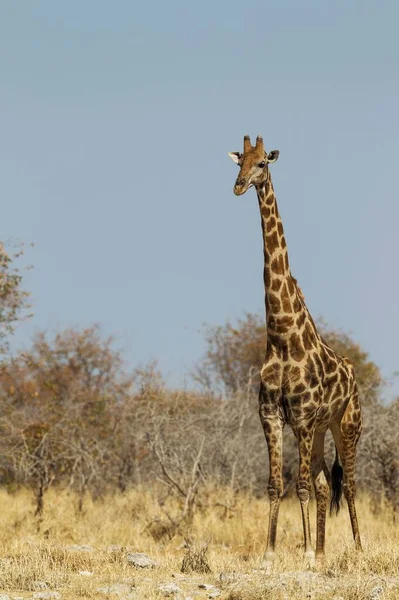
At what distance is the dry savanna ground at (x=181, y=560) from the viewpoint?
766cm

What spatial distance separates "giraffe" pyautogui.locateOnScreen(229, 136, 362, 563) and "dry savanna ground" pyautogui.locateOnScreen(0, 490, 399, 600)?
25.6 inches

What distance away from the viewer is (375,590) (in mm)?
7539

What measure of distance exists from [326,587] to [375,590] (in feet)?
1.42

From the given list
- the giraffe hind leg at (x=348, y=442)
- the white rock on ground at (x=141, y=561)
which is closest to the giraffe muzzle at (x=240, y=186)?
the giraffe hind leg at (x=348, y=442)

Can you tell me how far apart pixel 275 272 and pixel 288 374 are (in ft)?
3.55

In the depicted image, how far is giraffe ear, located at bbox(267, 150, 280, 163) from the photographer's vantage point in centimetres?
1012

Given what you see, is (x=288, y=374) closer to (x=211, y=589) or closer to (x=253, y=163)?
(x=253, y=163)

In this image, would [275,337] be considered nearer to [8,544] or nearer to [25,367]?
[8,544]

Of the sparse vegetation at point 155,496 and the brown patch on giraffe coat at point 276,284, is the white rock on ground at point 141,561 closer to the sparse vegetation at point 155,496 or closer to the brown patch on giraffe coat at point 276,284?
the sparse vegetation at point 155,496

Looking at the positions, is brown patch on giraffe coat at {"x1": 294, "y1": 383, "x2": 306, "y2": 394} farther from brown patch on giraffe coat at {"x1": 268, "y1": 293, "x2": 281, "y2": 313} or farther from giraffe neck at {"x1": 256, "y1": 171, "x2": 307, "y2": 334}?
brown patch on giraffe coat at {"x1": 268, "y1": 293, "x2": 281, "y2": 313}

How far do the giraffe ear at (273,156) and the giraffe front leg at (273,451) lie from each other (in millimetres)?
2332

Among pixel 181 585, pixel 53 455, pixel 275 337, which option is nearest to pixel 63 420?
pixel 53 455

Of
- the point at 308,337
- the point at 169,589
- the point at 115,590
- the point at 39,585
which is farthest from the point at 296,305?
the point at 39,585

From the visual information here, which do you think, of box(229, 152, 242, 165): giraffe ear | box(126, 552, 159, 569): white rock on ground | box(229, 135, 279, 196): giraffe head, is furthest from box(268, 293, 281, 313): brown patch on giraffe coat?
box(126, 552, 159, 569): white rock on ground
